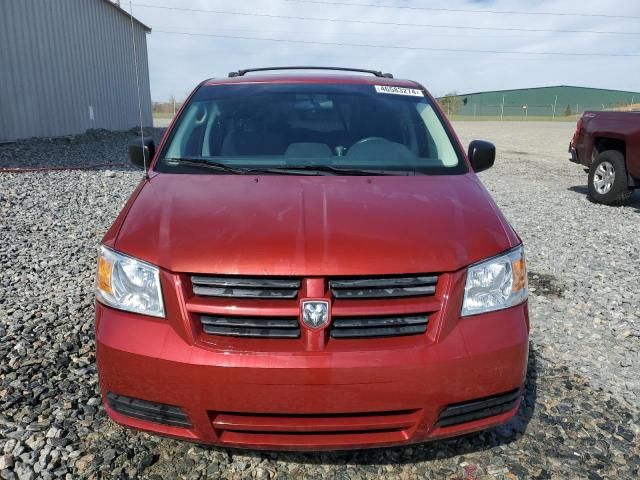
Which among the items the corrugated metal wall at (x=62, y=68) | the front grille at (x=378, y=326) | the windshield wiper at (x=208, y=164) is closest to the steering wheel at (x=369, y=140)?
the windshield wiper at (x=208, y=164)

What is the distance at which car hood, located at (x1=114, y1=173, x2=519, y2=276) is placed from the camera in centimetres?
187

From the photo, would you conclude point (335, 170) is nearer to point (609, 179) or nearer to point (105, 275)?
point (105, 275)

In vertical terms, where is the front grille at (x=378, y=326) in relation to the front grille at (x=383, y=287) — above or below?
below

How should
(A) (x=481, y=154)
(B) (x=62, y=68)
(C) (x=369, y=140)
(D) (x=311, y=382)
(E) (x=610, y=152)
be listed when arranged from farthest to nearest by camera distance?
(B) (x=62, y=68) → (E) (x=610, y=152) → (A) (x=481, y=154) → (C) (x=369, y=140) → (D) (x=311, y=382)

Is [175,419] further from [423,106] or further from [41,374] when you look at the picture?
[423,106]

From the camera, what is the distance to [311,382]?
1.76m

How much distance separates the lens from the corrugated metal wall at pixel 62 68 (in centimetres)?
1291

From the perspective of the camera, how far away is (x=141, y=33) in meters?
24.2

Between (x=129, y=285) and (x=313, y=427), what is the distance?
892 mm

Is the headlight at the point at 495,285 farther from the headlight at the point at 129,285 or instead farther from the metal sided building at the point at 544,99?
the metal sided building at the point at 544,99

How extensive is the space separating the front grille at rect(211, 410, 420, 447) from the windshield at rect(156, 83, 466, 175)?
1276 millimetres

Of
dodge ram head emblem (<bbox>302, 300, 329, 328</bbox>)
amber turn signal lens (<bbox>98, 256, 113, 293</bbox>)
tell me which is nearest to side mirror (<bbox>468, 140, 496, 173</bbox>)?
dodge ram head emblem (<bbox>302, 300, 329, 328</bbox>)

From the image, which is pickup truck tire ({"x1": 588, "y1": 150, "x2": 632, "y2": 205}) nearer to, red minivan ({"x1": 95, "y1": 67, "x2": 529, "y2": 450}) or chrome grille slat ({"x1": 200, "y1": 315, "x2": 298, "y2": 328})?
red minivan ({"x1": 95, "y1": 67, "x2": 529, "y2": 450})

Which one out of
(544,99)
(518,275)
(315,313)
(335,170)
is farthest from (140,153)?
(544,99)
